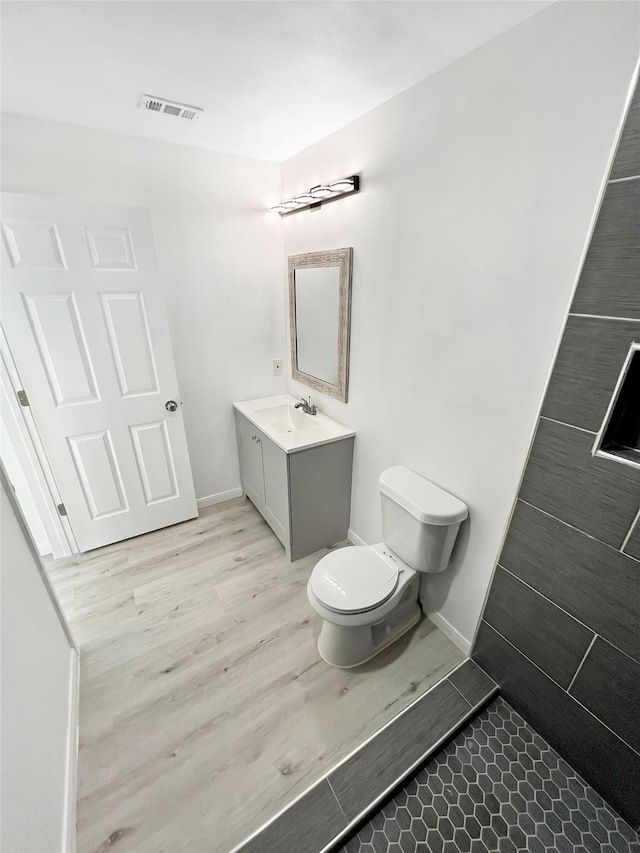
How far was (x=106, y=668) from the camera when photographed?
1614 millimetres

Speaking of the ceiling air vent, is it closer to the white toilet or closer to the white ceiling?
the white ceiling

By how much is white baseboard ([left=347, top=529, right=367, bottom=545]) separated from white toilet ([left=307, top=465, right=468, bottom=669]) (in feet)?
1.84

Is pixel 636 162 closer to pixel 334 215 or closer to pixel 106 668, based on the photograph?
pixel 334 215

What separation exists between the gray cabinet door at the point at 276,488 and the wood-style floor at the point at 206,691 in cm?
20

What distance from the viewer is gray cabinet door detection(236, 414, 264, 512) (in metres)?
2.34


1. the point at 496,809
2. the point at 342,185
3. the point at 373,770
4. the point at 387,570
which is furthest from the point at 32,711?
the point at 342,185

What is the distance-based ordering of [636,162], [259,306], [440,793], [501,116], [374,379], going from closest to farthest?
[636,162], [501,116], [440,793], [374,379], [259,306]

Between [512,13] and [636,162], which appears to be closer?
[636,162]

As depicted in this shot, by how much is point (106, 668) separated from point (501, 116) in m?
2.67

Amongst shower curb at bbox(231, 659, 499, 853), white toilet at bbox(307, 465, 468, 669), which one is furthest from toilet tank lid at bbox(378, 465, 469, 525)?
shower curb at bbox(231, 659, 499, 853)

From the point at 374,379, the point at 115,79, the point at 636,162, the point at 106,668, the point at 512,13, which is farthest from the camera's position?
the point at 374,379

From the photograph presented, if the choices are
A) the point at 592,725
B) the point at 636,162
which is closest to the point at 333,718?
the point at 592,725

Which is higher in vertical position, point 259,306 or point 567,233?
point 567,233

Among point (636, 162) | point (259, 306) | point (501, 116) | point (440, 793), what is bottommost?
point (440, 793)
